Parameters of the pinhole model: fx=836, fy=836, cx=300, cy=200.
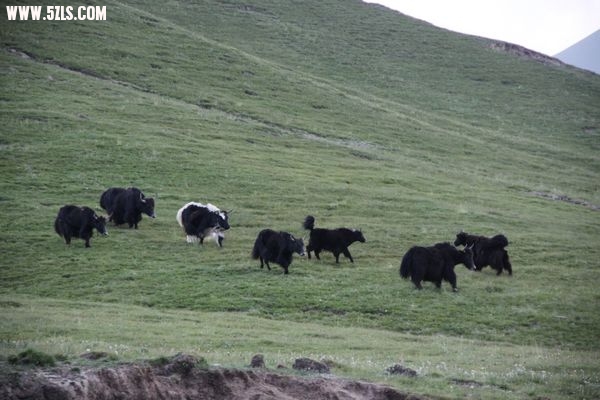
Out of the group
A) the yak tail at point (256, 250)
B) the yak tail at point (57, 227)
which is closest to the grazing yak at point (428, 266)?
the yak tail at point (256, 250)

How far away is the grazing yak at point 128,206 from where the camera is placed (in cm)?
3222

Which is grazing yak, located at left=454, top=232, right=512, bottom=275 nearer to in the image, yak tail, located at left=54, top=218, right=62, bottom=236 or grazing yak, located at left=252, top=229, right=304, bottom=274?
grazing yak, located at left=252, top=229, right=304, bottom=274

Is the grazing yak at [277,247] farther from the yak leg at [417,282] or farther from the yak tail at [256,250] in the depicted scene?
the yak leg at [417,282]

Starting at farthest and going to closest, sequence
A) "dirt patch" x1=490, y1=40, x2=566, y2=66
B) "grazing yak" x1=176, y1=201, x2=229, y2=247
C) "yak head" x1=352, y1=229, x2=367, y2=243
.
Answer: "dirt patch" x1=490, y1=40, x2=566, y2=66, "grazing yak" x1=176, y1=201, x2=229, y2=247, "yak head" x1=352, y1=229, x2=367, y2=243

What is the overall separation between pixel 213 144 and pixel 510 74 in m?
52.4

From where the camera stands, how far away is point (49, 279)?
2509 cm

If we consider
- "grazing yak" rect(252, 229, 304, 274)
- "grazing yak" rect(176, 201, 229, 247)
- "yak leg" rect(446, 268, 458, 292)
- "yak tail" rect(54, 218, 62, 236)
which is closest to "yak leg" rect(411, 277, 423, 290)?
"yak leg" rect(446, 268, 458, 292)

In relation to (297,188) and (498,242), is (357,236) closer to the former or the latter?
(498,242)

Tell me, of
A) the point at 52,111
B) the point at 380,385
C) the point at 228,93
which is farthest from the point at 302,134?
the point at 380,385

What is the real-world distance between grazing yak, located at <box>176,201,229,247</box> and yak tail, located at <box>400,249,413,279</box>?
714cm

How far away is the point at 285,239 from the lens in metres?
27.0

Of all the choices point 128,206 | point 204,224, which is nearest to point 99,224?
point 128,206

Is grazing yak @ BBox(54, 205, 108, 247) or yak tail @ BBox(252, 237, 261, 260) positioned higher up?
grazing yak @ BBox(54, 205, 108, 247)

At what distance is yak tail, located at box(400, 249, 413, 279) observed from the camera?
85.7 ft
